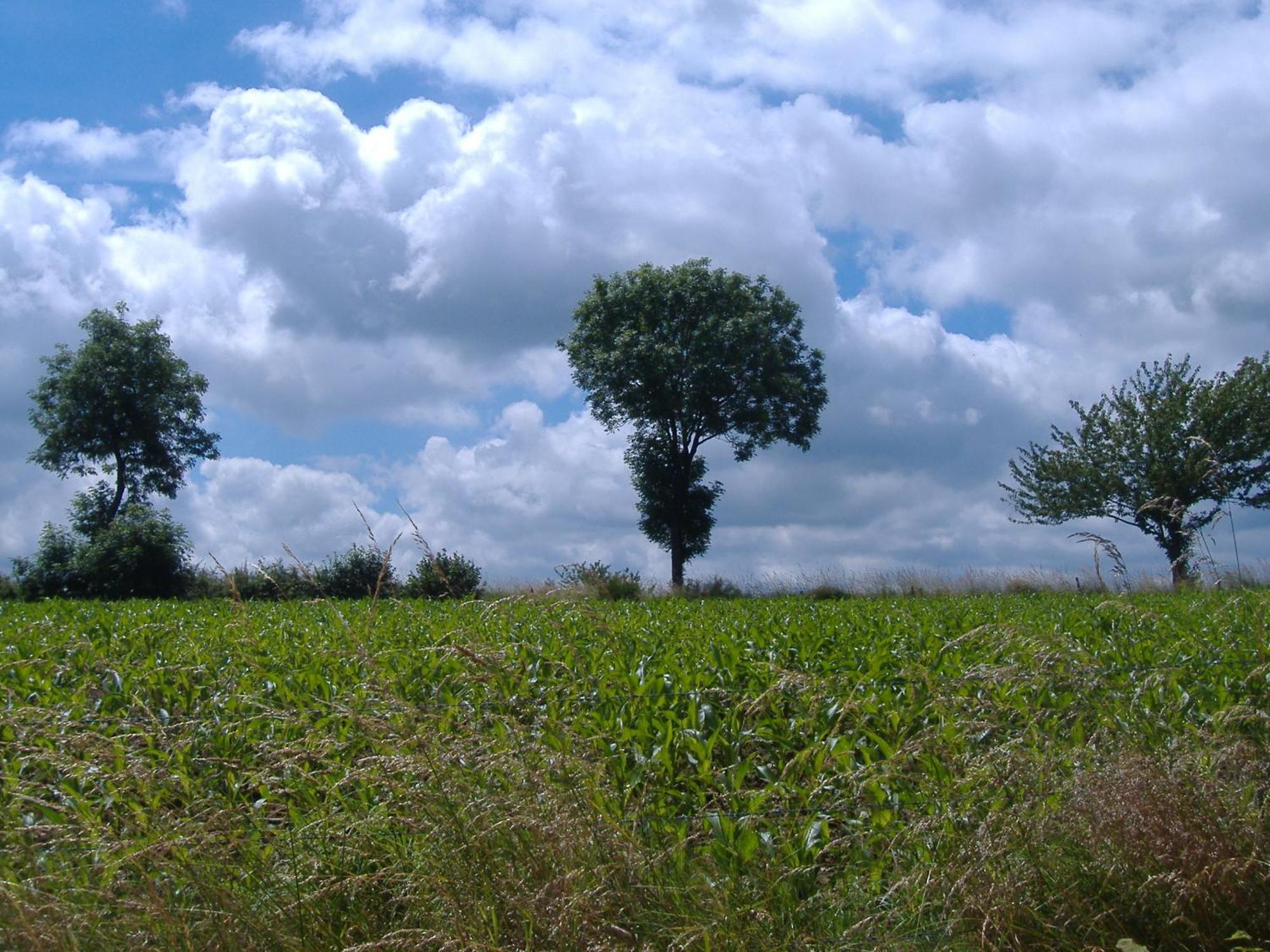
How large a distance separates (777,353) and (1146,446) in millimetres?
13653

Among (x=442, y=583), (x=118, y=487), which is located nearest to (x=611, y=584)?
(x=442, y=583)

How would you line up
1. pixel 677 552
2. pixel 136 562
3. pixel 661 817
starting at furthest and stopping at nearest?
pixel 677 552 < pixel 136 562 < pixel 661 817

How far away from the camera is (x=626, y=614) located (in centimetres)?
1106

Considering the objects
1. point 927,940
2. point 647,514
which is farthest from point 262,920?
point 647,514

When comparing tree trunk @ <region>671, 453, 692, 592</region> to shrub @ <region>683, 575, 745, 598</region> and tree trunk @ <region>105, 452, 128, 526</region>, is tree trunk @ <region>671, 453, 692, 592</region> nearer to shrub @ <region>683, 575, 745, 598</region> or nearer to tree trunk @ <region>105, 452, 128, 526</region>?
shrub @ <region>683, 575, 745, 598</region>

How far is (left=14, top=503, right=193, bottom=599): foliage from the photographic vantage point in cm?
2828

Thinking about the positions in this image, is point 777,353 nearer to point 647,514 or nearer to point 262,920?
point 647,514

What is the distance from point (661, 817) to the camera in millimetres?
3916

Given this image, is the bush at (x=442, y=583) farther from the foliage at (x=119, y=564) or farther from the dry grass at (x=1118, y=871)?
the dry grass at (x=1118, y=871)

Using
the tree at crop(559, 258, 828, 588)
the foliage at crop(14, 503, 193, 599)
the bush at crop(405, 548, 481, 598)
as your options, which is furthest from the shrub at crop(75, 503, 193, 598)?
the tree at crop(559, 258, 828, 588)

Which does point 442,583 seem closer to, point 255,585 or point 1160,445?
point 255,585

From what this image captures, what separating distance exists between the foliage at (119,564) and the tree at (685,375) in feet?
50.1

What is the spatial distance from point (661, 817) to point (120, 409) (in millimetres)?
37592

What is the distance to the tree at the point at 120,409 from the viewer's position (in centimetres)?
3569
